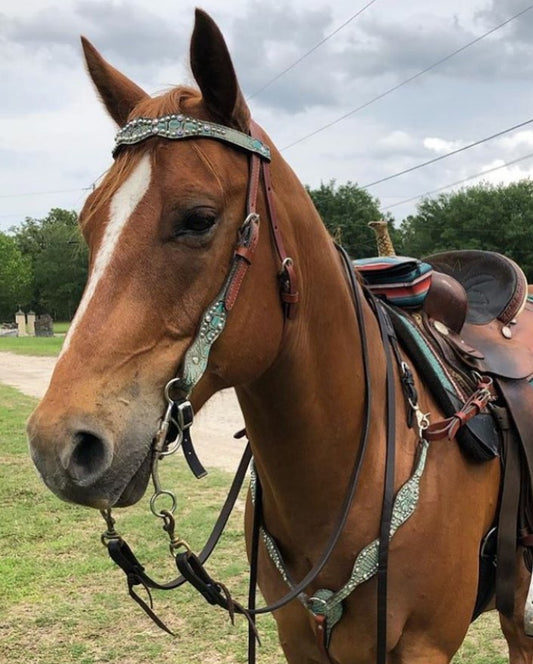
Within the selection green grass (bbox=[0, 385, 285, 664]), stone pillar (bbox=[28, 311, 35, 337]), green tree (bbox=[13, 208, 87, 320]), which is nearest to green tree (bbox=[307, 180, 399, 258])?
green tree (bbox=[13, 208, 87, 320])

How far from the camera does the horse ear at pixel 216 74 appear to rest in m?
1.45

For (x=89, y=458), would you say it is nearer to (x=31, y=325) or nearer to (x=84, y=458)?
(x=84, y=458)

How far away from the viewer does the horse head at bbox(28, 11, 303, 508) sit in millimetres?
1275

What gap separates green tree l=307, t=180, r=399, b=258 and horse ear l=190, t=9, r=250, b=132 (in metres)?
37.6

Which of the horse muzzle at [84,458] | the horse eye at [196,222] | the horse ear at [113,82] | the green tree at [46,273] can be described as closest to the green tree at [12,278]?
the green tree at [46,273]

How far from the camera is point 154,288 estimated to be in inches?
55.2

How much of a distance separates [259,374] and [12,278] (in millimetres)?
57570

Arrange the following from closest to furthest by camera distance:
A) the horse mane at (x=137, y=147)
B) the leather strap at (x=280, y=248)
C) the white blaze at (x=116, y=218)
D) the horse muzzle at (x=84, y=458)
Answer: the horse muzzle at (x=84, y=458), the white blaze at (x=116, y=218), the horse mane at (x=137, y=147), the leather strap at (x=280, y=248)

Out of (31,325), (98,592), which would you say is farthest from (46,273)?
(98,592)

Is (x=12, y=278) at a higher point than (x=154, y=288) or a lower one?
higher

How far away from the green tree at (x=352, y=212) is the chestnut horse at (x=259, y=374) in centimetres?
3726

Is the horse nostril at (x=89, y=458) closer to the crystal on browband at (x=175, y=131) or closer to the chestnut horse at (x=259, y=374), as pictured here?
the chestnut horse at (x=259, y=374)

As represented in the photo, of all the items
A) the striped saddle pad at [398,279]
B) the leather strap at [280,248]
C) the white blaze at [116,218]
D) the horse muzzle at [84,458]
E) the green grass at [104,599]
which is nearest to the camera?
the horse muzzle at [84,458]

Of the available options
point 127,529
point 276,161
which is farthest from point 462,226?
point 276,161
